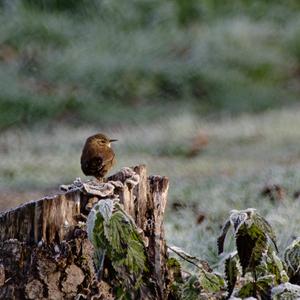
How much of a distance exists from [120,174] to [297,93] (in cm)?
1064

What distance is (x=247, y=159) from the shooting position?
10445 mm

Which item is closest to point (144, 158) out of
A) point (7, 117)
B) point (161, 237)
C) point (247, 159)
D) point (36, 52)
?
point (247, 159)

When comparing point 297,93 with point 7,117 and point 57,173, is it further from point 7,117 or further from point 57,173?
point 57,173

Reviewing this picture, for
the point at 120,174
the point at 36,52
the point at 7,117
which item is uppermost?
the point at 36,52

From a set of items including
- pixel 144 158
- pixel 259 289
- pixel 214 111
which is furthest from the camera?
pixel 214 111

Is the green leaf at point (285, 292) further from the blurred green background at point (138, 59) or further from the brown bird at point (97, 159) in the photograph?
the blurred green background at point (138, 59)

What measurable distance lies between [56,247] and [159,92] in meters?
10.4

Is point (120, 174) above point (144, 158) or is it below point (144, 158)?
below

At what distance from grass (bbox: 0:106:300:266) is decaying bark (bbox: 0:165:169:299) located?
1.77m

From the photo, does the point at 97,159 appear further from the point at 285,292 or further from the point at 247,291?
the point at 285,292

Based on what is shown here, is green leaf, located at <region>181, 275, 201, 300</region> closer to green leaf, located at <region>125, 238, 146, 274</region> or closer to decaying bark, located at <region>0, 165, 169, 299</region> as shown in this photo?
decaying bark, located at <region>0, 165, 169, 299</region>

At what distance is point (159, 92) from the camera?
1397 cm

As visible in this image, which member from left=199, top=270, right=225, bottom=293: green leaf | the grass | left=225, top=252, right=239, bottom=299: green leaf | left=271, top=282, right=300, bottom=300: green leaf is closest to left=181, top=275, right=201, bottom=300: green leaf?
left=199, top=270, right=225, bottom=293: green leaf

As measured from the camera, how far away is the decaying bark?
3594mm
